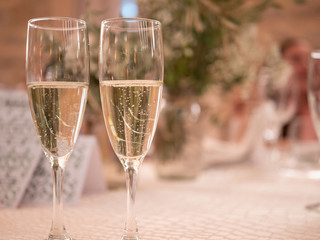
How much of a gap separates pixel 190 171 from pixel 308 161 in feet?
1.77

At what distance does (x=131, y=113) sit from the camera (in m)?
0.63

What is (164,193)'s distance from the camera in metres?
1.21

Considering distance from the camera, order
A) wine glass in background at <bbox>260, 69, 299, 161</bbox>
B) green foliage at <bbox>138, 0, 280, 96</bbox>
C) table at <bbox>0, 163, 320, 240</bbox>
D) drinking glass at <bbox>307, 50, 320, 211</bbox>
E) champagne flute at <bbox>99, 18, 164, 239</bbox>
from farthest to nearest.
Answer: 1. wine glass in background at <bbox>260, 69, 299, 161</bbox>
2. green foliage at <bbox>138, 0, 280, 96</bbox>
3. drinking glass at <bbox>307, 50, 320, 211</bbox>
4. table at <bbox>0, 163, 320, 240</bbox>
5. champagne flute at <bbox>99, 18, 164, 239</bbox>

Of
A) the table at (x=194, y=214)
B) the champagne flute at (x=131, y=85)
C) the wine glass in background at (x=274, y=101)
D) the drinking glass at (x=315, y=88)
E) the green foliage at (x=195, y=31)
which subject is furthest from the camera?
the wine glass in background at (x=274, y=101)

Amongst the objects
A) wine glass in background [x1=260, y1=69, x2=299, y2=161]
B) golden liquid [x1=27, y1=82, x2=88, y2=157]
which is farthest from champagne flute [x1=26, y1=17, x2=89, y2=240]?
wine glass in background [x1=260, y1=69, x2=299, y2=161]

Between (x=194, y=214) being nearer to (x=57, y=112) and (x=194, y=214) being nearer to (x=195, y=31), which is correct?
(x=57, y=112)

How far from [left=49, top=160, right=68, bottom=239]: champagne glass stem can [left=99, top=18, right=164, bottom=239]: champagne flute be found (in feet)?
0.35

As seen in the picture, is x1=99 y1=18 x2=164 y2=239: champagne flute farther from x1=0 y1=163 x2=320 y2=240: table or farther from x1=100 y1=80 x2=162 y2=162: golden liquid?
x1=0 y1=163 x2=320 y2=240: table

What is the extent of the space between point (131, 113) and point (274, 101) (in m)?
1.35

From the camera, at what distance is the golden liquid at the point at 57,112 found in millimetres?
637

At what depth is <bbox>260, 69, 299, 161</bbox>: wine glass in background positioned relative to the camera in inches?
72.6

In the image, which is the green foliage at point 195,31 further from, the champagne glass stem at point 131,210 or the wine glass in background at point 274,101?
the champagne glass stem at point 131,210

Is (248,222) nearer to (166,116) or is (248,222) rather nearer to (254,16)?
(166,116)

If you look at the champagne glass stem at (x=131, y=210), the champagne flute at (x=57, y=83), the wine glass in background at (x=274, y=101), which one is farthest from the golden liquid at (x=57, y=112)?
the wine glass in background at (x=274, y=101)
